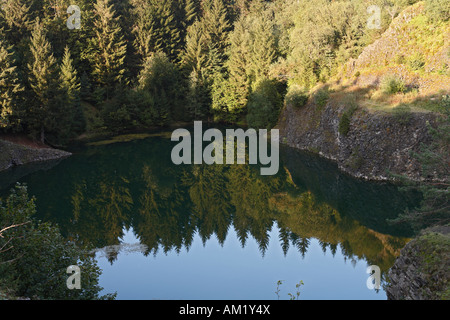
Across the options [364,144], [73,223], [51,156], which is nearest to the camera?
[73,223]

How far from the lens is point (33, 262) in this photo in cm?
1080

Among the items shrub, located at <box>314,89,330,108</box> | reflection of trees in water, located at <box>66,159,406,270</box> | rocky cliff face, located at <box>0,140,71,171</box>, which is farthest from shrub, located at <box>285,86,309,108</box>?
rocky cliff face, located at <box>0,140,71,171</box>

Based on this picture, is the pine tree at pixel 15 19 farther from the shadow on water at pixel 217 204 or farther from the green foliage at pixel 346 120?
the green foliage at pixel 346 120

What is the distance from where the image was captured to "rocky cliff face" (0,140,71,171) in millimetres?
36688

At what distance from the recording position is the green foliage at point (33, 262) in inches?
407

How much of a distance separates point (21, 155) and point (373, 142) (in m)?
32.5

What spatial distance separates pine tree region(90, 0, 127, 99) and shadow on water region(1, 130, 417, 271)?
20097 mm

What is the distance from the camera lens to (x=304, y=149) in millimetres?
43000

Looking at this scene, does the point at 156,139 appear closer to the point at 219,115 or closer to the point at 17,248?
the point at 219,115

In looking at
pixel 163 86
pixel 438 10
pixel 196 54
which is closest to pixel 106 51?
pixel 163 86

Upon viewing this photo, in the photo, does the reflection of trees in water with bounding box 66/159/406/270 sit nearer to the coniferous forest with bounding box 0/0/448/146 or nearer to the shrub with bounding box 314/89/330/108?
the shrub with bounding box 314/89/330/108

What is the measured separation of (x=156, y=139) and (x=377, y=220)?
1333 inches

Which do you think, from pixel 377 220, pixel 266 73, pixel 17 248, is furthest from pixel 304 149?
pixel 17 248

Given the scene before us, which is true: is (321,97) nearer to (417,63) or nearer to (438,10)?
(417,63)
